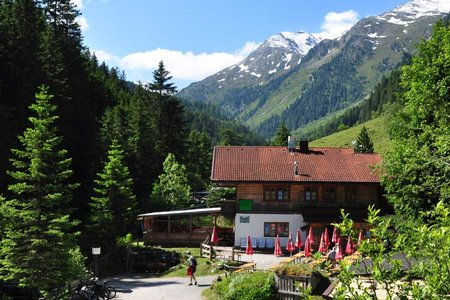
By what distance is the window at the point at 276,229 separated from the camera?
38.3m

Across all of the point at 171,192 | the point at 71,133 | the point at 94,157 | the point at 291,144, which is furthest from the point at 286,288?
the point at 71,133

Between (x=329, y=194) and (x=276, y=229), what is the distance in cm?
551

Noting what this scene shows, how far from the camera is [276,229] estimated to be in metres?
38.4

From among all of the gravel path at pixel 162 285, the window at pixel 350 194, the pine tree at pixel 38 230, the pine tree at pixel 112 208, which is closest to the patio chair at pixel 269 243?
the gravel path at pixel 162 285

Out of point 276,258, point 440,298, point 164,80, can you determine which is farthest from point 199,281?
point 164,80

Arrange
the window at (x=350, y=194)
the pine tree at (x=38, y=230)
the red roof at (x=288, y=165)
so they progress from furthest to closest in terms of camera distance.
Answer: the window at (x=350, y=194) → the red roof at (x=288, y=165) → the pine tree at (x=38, y=230)

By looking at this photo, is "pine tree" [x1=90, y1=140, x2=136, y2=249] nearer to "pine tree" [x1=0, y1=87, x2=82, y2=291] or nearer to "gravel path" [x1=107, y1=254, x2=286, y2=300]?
"gravel path" [x1=107, y1=254, x2=286, y2=300]

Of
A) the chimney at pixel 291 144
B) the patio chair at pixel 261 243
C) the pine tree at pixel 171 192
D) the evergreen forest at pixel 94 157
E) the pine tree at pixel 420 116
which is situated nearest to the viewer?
the evergreen forest at pixel 94 157

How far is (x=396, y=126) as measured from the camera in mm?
30391

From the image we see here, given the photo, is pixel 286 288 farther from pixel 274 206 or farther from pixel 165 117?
pixel 165 117

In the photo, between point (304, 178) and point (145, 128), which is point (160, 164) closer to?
point (145, 128)

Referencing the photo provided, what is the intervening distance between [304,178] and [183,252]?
11.8 metres

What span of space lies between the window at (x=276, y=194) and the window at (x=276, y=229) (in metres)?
2.09

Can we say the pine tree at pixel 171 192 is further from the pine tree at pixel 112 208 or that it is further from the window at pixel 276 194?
the window at pixel 276 194
